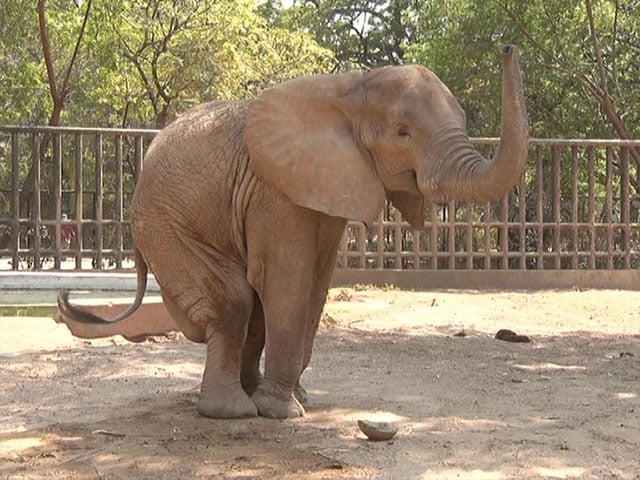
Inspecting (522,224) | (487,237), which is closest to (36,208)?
(487,237)

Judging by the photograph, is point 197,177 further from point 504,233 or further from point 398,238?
point 504,233

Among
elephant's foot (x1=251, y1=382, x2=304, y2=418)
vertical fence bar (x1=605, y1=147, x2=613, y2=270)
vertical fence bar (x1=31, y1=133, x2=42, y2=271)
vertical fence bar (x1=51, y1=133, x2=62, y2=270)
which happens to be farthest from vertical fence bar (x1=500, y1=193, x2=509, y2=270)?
elephant's foot (x1=251, y1=382, x2=304, y2=418)

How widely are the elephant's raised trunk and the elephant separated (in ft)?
0.12

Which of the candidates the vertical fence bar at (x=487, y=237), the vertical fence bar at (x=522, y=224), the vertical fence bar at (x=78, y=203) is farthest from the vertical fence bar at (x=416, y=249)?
the vertical fence bar at (x=78, y=203)

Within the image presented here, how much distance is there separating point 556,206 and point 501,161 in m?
10.9

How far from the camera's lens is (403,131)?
17.0ft

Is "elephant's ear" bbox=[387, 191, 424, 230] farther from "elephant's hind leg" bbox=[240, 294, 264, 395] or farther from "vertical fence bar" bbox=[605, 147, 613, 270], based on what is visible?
"vertical fence bar" bbox=[605, 147, 613, 270]

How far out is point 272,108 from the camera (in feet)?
18.0

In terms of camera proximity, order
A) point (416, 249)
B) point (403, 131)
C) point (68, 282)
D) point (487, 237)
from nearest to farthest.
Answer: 1. point (403, 131)
2. point (68, 282)
3. point (416, 249)
4. point (487, 237)

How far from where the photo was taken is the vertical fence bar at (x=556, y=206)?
15023 mm

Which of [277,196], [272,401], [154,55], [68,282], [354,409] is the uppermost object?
[154,55]

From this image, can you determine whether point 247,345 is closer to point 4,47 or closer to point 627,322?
point 627,322

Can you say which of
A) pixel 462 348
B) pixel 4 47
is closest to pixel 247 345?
pixel 462 348

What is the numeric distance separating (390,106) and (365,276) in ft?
31.4
